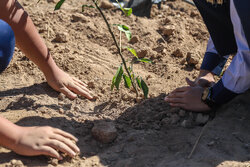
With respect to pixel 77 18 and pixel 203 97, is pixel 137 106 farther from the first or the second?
pixel 77 18

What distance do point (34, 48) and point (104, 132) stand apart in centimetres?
87

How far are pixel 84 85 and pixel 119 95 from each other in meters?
0.30

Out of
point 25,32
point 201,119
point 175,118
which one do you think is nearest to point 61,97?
point 25,32

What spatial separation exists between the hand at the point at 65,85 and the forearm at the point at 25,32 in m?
0.06

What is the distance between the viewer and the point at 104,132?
211 cm

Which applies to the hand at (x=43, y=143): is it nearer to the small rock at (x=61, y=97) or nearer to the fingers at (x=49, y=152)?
the fingers at (x=49, y=152)

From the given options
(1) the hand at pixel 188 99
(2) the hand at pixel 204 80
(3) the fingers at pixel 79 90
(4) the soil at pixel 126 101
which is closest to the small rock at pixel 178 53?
(4) the soil at pixel 126 101

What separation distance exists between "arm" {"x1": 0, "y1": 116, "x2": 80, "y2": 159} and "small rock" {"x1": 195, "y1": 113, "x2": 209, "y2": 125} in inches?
32.6

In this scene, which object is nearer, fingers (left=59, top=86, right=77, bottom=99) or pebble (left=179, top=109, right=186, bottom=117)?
pebble (left=179, top=109, right=186, bottom=117)

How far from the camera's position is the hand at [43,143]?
6.11ft

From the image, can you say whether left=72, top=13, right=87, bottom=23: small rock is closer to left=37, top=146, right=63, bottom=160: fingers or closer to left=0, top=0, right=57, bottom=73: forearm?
left=0, top=0, right=57, bottom=73: forearm

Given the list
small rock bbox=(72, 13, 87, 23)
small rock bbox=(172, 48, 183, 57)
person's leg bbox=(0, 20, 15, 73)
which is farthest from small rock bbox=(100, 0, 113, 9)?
person's leg bbox=(0, 20, 15, 73)

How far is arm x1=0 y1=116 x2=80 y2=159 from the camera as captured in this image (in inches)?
73.1

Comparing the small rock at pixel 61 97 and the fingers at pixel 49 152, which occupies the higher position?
the fingers at pixel 49 152
